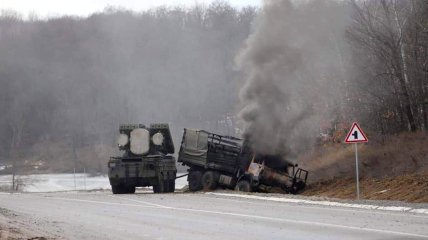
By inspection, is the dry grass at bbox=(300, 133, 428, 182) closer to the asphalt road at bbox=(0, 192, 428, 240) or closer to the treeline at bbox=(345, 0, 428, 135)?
the treeline at bbox=(345, 0, 428, 135)

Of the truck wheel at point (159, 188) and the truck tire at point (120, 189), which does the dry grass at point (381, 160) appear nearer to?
the truck wheel at point (159, 188)

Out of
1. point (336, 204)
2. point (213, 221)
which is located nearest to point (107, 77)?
point (336, 204)

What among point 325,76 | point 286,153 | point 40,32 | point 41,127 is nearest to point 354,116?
point 325,76

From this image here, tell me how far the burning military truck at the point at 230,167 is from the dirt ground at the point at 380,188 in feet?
3.28

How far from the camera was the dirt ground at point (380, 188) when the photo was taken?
20656mm

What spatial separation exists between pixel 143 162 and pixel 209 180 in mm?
2748

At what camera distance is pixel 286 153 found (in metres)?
27.8

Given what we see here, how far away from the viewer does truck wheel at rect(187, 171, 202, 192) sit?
28281mm

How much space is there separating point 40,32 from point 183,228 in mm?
102047

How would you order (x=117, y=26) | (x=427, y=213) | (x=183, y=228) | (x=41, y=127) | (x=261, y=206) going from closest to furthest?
(x=183, y=228), (x=427, y=213), (x=261, y=206), (x=41, y=127), (x=117, y=26)

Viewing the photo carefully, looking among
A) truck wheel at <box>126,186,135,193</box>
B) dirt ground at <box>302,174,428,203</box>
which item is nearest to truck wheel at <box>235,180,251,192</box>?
dirt ground at <box>302,174,428,203</box>

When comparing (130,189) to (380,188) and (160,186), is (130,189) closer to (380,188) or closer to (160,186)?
(160,186)

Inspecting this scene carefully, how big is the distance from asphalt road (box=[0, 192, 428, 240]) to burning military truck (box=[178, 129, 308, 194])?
20.5ft

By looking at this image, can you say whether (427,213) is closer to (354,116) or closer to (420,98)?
(420,98)
